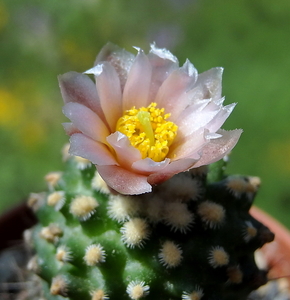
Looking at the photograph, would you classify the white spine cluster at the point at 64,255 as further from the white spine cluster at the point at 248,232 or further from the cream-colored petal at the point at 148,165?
the white spine cluster at the point at 248,232

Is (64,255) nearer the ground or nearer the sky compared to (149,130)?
nearer the ground

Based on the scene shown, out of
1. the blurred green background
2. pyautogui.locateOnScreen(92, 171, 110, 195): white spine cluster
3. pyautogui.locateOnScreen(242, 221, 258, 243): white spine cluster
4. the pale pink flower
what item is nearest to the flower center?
the pale pink flower

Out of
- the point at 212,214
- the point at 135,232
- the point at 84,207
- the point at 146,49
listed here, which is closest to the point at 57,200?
the point at 84,207

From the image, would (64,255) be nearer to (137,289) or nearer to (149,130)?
(137,289)

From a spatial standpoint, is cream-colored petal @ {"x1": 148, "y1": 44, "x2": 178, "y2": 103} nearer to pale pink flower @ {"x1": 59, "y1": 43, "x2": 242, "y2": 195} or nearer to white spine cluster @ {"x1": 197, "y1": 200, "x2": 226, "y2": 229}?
pale pink flower @ {"x1": 59, "y1": 43, "x2": 242, "y2": 195}

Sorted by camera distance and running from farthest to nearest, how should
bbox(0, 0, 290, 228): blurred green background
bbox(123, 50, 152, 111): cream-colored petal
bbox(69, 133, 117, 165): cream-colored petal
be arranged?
bbox(0, 0, 290, 228): blurred green background, bbox(123, 50, 152, 111): cream-colored petal, bbox(69, 133, 117, 165): cream-colored petal

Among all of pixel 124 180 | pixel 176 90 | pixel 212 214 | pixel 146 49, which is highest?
pixel 146 49
